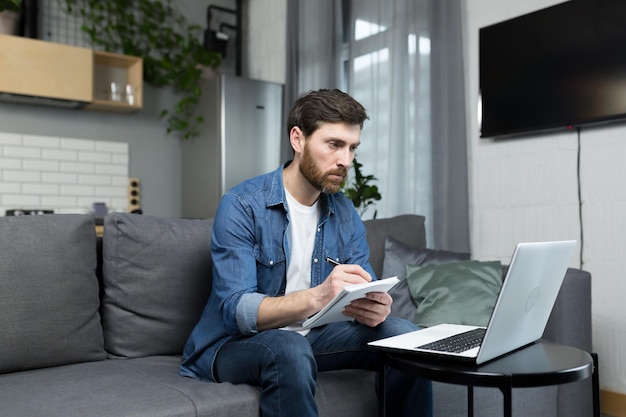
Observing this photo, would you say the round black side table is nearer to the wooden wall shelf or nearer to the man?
the man

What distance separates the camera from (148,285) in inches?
79.6

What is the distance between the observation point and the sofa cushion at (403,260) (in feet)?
8.12

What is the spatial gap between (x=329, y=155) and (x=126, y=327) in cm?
84

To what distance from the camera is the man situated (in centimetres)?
151

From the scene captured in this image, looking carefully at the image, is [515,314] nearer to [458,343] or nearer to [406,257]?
[458,343]

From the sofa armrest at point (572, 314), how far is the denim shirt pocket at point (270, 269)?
0.99 m

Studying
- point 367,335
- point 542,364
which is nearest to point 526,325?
point 542,364

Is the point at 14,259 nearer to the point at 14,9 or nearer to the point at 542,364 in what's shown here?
the point at 542,364

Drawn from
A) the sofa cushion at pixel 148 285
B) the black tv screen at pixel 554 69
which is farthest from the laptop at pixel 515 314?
the black tv screen at pixel 554 69

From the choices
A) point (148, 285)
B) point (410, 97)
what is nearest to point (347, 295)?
point (148, 285)

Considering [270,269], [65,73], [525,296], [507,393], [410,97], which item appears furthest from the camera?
[65,73]

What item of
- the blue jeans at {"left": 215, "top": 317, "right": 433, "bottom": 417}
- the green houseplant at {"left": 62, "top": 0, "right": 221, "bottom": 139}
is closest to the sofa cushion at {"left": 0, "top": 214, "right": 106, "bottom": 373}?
the blue jeans at {"left": 215, "top": 317, "right": 433, "bottom": 417}

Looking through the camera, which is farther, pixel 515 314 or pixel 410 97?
pixel 410 97

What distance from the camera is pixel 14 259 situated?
5.95 ft
